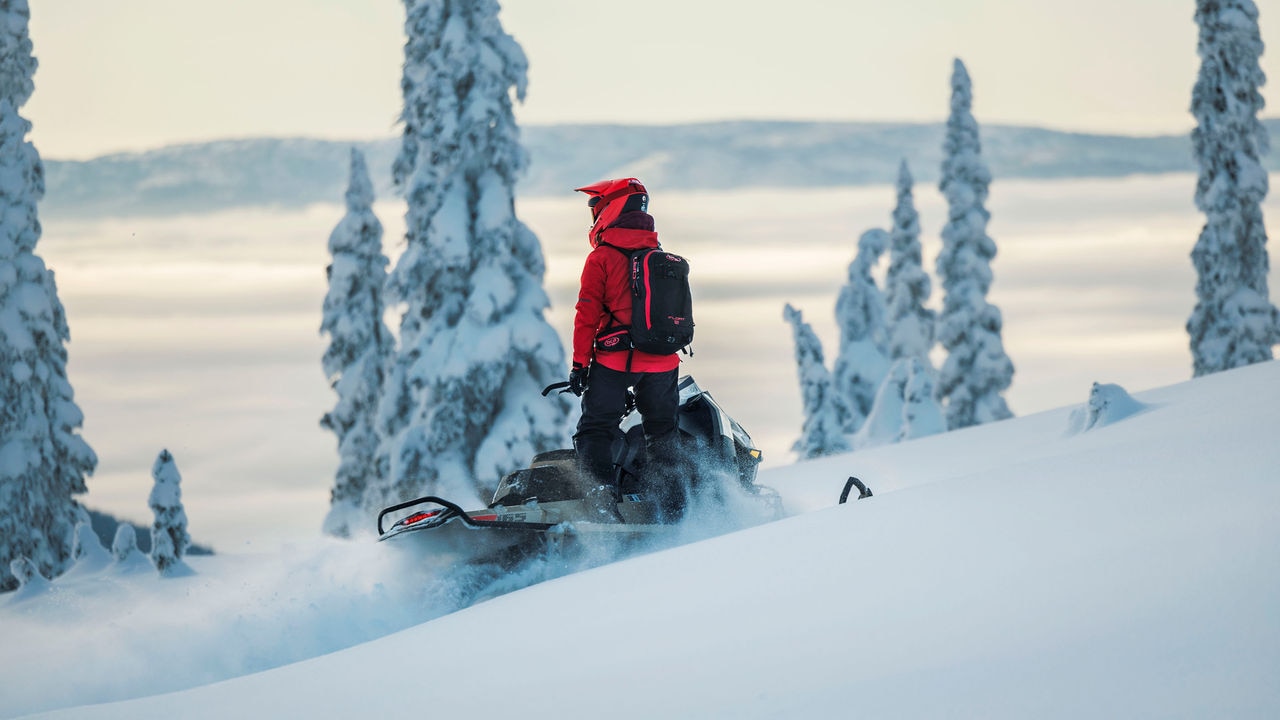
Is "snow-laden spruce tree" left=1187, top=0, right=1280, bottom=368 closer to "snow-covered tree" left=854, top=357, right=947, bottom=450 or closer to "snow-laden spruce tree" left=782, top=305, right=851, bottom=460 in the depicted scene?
"snow-covered tree" left=854, top=357, right=947, bottom=450

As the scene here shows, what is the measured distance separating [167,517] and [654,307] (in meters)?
20.2

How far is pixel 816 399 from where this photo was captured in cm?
3303

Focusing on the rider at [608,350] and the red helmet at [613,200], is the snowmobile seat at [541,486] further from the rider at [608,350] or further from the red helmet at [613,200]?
the red helmet at [613,200]

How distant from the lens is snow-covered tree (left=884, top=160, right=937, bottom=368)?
38.3 meters

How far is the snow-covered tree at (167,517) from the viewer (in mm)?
25328

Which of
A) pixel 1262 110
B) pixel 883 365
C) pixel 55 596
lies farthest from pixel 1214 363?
pixel 55 596

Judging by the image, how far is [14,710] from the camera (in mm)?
7699

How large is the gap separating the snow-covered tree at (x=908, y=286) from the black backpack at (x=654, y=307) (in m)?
30.6

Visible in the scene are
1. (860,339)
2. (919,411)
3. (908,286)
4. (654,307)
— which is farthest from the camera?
(908,286)

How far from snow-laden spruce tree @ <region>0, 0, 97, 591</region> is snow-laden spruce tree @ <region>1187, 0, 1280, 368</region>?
26.4 meters

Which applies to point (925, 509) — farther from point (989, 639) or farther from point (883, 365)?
point (883, 365)

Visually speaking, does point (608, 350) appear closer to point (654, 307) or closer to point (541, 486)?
point (654, 307)

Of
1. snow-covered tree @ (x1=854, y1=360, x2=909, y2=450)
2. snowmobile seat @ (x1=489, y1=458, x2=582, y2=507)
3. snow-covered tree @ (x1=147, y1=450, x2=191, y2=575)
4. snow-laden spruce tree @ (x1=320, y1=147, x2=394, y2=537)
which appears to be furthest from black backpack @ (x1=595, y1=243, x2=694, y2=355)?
snow-covered tree @ (x1=854, y1=360, x2=909, y2=450)

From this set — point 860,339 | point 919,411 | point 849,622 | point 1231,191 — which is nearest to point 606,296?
point 849,622
